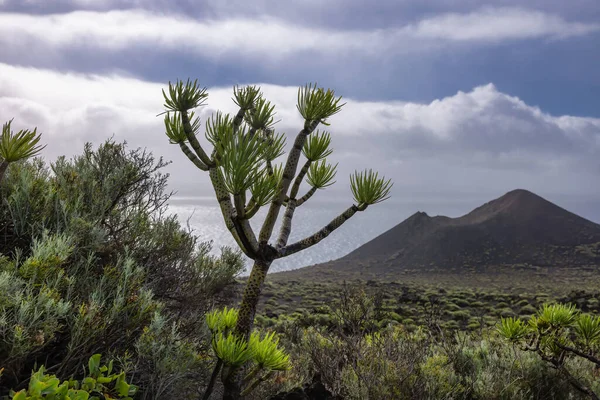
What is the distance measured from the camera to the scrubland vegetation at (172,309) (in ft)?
10.8

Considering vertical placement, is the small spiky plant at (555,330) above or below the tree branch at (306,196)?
below

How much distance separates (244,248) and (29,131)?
1.92m

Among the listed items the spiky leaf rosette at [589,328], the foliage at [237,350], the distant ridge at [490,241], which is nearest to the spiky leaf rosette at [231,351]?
the foliage at [237,350]

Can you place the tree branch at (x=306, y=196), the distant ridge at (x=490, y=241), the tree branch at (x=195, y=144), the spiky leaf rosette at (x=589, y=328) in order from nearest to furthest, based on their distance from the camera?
the tree branch at (x=195, y=144) → the tree branch at (x=306, y=196) → the spiky leaf rosette at (x=589, y=328) → the distant ridge at (x=490, y=241)

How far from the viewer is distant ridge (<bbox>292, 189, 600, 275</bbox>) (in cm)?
5572

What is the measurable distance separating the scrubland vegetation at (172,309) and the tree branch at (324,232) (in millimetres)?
23

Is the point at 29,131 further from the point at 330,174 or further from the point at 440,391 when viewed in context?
the point at 440,391

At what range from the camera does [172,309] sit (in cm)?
565

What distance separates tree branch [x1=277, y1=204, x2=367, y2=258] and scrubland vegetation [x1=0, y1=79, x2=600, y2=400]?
2 cm

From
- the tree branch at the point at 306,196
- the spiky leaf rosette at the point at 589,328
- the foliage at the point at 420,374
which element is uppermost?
the tree branch at the point at 306,196

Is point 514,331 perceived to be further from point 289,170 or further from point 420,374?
point 289,170

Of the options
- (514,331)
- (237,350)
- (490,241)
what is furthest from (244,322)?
(490,241)

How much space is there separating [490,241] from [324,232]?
62.1 meters

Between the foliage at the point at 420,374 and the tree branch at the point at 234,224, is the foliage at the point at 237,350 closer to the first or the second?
the tree branch at the point at 234,224
